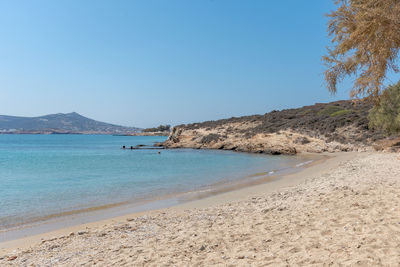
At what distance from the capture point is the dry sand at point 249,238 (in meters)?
4.74

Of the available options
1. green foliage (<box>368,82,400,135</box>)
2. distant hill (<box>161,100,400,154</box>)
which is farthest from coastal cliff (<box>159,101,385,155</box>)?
green foliage (<box>368,82,400,135</box>)

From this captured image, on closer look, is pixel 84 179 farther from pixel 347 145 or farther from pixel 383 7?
pixel 347 145

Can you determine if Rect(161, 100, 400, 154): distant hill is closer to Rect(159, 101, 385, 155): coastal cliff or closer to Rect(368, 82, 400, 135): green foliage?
Rect(159, 101, 385, 155): coastal cliff

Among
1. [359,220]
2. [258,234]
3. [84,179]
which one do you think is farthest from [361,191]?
[84,179]

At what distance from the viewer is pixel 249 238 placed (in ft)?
19.4

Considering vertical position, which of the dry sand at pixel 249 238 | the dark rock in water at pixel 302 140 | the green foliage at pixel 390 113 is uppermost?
the green foliage at pixel 390 113

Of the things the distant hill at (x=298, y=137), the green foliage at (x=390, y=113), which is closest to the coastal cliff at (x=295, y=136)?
the distant hill at (x=298, y=137)

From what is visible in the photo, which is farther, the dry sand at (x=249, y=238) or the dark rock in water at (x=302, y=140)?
the dark rock in water at (x=302, y=140)

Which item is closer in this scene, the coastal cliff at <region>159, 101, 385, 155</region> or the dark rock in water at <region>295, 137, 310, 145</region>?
the coastal cliff at <region>159, 101, 385, 155</region>

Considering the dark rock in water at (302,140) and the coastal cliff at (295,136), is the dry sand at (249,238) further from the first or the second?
the dark rock in water at (302,140)

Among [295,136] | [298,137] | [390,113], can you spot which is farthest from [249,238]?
[295,136]

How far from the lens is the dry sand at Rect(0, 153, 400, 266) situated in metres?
4.74

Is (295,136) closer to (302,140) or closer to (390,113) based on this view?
(302,140)

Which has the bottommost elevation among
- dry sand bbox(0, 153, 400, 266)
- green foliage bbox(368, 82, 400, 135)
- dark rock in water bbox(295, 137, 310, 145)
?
dry sand bbox(0, 153, 400, 266)
